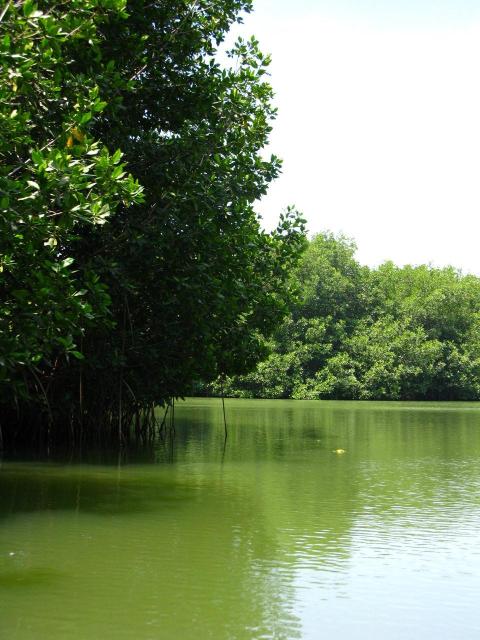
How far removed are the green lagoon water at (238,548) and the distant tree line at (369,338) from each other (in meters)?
32.0

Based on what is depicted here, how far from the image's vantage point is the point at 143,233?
1259 centimetres

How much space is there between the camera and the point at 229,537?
7.43m

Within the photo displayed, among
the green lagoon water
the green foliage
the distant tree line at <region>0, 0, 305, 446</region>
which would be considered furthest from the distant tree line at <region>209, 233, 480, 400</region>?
the green foliage

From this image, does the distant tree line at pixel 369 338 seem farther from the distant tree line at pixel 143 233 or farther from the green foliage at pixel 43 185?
the green foliage at pixel 43 185

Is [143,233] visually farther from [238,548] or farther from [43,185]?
[238,548]

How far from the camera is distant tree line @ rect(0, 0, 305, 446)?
8.75 meters

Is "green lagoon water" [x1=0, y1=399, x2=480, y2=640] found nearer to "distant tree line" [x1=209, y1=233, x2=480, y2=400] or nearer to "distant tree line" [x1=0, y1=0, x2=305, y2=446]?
"distant tree line" [x1=0, y1=0, x2=305, y2=446]

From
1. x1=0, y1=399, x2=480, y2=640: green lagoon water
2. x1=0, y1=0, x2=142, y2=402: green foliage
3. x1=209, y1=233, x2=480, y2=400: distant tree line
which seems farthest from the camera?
x1=209, y1=233, x2=480, y2=400: distant tree line

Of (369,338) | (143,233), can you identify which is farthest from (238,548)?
(369,338)

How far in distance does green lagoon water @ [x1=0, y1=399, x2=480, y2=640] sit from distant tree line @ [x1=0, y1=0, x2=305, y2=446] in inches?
64.1

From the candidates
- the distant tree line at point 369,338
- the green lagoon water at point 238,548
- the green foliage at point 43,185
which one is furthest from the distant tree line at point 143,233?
the distant tree line at point 369,338

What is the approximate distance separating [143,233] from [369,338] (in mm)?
36699

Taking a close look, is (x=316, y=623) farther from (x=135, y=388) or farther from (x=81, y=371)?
(x=135, y=388)

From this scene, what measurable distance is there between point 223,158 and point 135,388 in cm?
419
